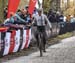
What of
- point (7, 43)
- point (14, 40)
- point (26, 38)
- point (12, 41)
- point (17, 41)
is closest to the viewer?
point (7, 43)

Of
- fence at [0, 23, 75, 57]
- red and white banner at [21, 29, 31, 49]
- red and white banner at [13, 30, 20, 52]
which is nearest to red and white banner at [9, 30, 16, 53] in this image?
fence at [0, 23, 75, 57]

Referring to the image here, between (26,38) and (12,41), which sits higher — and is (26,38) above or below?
below

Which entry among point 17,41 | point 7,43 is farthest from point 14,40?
point 7,43

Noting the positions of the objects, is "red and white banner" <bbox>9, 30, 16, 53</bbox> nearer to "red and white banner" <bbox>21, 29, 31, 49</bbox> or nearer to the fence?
the fence

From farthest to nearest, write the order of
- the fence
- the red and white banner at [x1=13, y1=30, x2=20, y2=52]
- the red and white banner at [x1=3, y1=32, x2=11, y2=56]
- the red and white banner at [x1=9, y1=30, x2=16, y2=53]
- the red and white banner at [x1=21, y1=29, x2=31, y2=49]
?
the red and white banner at [x1=21, y1=29, x2=31, y2=49], the red and white banner at [x1=13, y1=30, x2=20, y2=52], the red and white banner at [x1=9, y1=30, x2=16, y2=53], the red and white banner at [x1=3, y1=32, x2=11, y2=56], the fence

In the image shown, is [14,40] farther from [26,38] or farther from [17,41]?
[26,38]

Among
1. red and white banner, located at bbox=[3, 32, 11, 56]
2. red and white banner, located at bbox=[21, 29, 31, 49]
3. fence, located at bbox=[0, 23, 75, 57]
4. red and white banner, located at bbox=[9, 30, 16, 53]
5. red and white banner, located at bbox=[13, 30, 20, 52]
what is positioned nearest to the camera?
fence, located at bbox=[0, 23, 75, 57]

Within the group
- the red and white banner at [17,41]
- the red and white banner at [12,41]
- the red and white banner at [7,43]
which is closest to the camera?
the red and white banner at [7,43]

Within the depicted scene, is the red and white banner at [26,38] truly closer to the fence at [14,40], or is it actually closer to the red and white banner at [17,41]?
the fence at [14,40]

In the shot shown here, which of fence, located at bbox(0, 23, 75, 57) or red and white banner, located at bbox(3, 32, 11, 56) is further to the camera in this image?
red and white banner, located at bbox(3, 32, 11, 56)

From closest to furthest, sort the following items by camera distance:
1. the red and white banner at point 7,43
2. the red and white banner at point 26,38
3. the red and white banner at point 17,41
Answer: the red and white banner at point 7,43 < the red and white banner at point 17,41 < the red and white banner at point 26,38

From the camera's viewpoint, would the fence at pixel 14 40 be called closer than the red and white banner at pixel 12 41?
Yes

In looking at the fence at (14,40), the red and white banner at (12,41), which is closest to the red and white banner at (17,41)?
the fence at (14,40)

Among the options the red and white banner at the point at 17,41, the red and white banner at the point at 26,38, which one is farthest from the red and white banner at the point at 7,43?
the red and white banner at the point at 26,38
